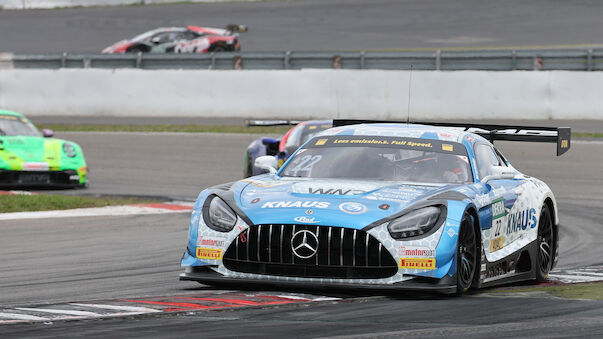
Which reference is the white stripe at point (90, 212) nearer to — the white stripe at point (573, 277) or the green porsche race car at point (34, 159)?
the green porsche race car at point (34, 159)

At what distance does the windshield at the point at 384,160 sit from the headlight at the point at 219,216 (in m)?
0.93

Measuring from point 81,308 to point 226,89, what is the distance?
2103cm

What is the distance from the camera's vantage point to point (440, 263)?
24.0 feet

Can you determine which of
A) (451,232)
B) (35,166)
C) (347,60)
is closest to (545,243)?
(451,232)

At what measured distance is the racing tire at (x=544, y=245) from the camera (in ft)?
29.7

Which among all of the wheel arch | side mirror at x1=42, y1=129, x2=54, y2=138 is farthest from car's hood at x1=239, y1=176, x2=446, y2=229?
side mirror at x1=42, y1=129, x2=54, y2=138

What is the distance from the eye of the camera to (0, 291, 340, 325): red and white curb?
6.43 metres

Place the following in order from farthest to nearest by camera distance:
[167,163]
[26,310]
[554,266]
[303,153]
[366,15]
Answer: [366,15], [167,163], [554,266], [303,153], [26,310]

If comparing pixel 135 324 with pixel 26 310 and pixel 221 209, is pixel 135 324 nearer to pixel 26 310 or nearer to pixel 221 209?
pixel 26 310

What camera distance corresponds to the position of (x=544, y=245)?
9289mm

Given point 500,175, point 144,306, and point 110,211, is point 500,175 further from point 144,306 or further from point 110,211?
point 110,211

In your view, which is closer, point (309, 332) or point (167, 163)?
point (309, 332)

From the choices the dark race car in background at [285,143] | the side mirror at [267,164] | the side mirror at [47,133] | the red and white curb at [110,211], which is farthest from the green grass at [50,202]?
the side mirror at [267,164]

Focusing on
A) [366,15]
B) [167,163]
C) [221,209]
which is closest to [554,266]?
[221,209]
